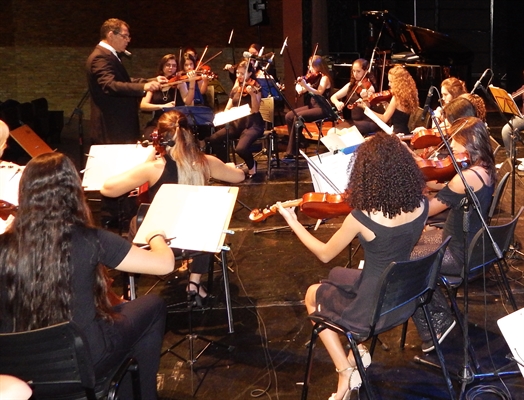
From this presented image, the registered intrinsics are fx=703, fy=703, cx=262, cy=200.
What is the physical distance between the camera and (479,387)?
11.2 feet

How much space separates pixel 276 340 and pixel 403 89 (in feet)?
11.8

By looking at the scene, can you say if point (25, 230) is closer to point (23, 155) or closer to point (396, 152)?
point (396, 152)

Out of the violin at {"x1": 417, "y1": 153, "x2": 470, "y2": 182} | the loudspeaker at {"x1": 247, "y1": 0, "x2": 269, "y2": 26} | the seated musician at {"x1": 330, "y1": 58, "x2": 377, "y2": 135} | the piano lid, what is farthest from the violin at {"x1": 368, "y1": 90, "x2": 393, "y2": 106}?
the loudspeaker at {"x1": 247, "y1": 0, "x2": 269, "y2": 26}

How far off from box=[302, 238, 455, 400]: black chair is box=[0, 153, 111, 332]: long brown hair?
112 cm

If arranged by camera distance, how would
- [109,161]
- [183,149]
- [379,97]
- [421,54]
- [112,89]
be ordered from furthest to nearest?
[421,54] < [379,97] < [112,89] < [109,161] < [183,149]

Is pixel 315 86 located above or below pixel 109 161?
above

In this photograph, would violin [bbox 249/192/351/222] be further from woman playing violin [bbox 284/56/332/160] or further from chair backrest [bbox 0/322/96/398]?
woman playing violin [bbox 284/56/332/160]

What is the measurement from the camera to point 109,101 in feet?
20.7

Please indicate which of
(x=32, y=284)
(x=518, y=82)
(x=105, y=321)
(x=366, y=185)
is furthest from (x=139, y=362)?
(x=518, y=82)

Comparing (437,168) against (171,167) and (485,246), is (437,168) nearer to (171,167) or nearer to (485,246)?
(485,246)

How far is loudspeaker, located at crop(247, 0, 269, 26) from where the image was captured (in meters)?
10.9

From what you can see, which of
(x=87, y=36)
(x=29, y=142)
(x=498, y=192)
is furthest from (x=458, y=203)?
(x=87, y=36)

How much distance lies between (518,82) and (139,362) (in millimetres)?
12312

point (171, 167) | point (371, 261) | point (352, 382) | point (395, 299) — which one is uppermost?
point (171, 167)
